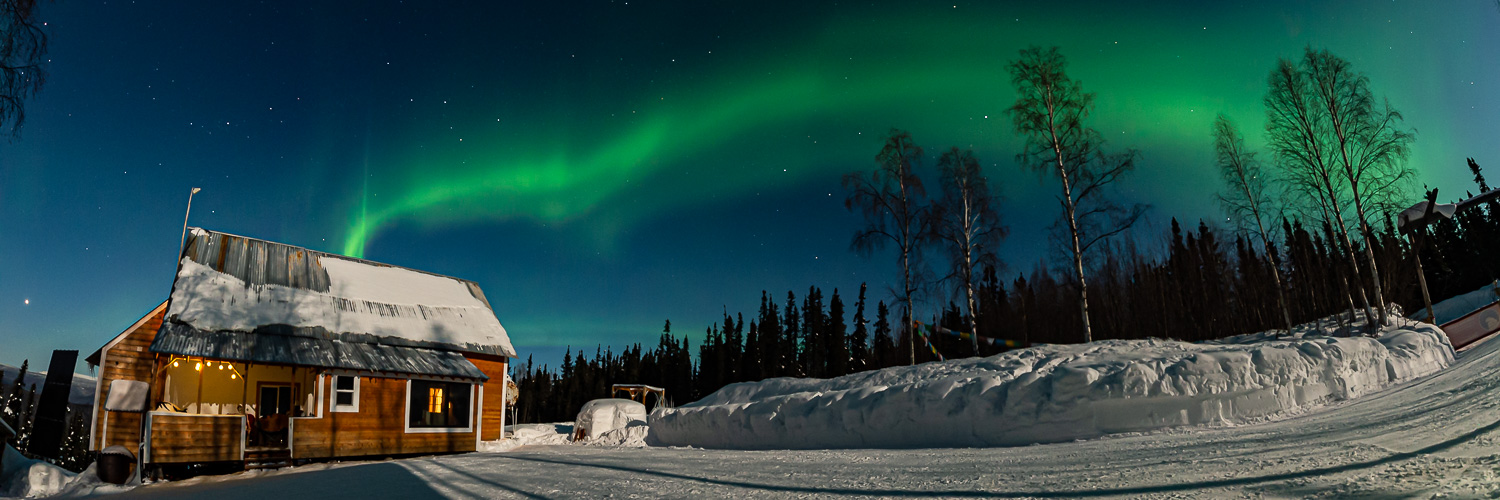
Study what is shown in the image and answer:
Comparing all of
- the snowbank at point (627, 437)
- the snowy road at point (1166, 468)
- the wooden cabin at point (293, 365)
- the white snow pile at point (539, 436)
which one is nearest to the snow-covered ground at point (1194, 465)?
the snowy road at point (1166, 468)

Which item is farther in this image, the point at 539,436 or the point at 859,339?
the point at 859,339

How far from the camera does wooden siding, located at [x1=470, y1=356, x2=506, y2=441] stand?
1825 cm

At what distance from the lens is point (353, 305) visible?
1731 cm

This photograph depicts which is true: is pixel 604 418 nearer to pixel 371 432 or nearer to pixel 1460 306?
pixel 371 432

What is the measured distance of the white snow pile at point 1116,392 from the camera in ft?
24.5

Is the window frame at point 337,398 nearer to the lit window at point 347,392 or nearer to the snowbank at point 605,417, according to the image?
the lit window at point 347,392

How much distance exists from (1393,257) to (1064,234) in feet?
38.1

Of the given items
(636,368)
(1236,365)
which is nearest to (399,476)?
(1236,365)

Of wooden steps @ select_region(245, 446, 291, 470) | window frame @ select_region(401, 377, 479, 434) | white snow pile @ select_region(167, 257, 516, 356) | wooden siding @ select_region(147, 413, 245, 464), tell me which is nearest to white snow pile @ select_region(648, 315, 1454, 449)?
window frame @ select_region(401, 377, 479, 434)

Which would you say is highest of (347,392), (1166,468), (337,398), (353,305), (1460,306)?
(353,305)

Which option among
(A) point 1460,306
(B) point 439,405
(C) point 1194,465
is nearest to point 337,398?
(B) point 439,405

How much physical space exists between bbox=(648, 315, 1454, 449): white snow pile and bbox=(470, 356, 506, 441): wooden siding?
10.4 metres

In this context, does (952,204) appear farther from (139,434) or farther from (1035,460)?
(139,434)

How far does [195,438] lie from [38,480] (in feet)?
7.18
